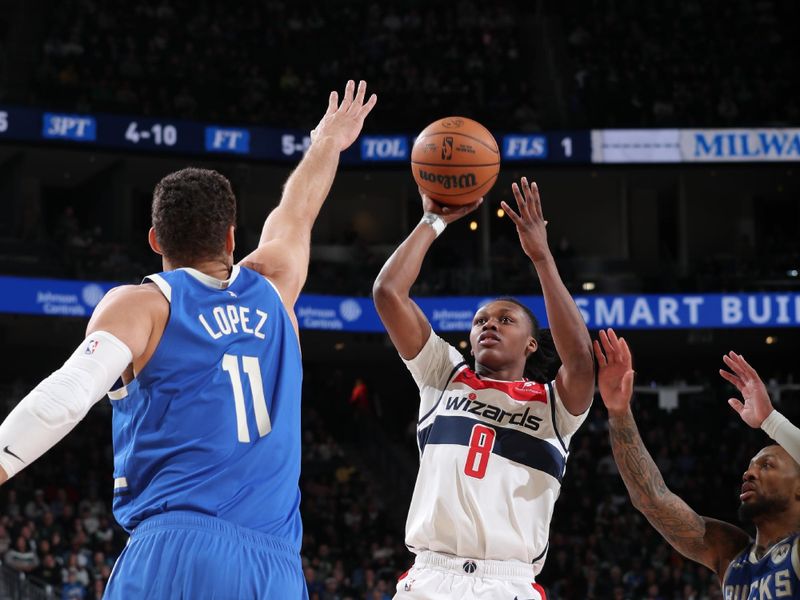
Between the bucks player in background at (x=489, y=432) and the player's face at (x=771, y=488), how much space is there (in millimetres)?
767

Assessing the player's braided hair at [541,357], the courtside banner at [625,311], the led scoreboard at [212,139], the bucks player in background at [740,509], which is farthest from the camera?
the led scoreboard at [212,139]

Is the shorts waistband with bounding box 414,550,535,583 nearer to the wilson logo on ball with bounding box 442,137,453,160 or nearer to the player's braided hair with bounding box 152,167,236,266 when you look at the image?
the wilson logo on ball with bounding box 442,137,453,160

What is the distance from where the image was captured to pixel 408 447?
A: 23.1m

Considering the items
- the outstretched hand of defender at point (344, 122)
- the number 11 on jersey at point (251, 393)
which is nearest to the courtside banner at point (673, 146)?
the outstretched hand of defender at point (344, 122)

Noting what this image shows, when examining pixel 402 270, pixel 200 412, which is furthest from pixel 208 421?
pixel 402 270

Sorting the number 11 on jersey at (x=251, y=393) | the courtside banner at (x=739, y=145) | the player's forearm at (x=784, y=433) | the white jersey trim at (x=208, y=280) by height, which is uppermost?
the courtside banner at (x=739, y=145)

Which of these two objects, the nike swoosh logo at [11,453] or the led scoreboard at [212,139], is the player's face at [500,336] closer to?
the nike swoosh logo at [11,453]

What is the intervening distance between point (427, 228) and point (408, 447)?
18.2 m

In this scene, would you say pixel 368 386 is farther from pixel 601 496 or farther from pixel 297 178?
pixel 297 178

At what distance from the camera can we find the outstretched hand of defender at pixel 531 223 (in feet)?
16.1

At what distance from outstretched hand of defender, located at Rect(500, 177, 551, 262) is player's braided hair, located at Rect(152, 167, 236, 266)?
1.98 meters

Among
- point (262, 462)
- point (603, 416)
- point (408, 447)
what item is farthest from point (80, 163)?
point (262, 462)

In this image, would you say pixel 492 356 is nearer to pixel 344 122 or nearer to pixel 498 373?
pixel 498 373

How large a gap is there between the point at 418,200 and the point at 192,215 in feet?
79.4
